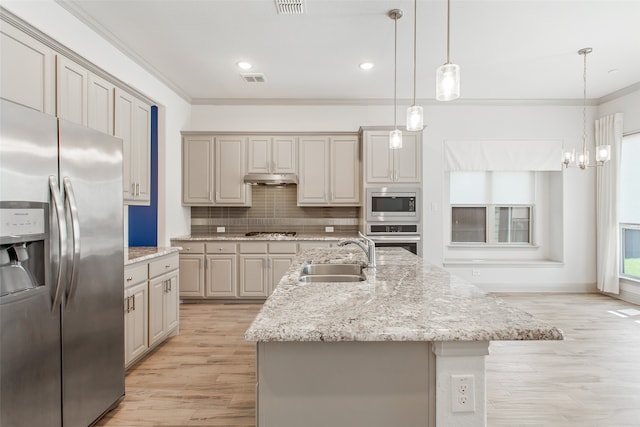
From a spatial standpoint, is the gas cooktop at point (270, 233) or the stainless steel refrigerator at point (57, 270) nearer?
the stainless steel refrigerator at point (57, 270)

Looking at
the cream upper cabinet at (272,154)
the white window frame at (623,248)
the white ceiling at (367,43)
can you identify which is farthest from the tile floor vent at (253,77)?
the white window frame at (623,248)

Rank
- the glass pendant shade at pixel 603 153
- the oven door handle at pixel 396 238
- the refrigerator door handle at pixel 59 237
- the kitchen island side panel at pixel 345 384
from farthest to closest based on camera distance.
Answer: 1. the oven door handle at pixel 396 238
2. the glass pendant shade at pixel 603 153
3. the refrigerator door handle at pixel 59 237
4. the kitchen island side panel at pixel 345 384

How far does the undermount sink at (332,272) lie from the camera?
2264 mm

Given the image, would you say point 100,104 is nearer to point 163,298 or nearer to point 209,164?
point 163,298

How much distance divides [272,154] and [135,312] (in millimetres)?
2758

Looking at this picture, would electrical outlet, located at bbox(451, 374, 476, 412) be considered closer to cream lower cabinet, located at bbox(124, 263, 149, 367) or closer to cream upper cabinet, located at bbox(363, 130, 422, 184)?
cream lower cabinet, located at bbox(124, 263, 149, 367)

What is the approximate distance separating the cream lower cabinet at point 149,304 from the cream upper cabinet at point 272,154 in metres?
1.83

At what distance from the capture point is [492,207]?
17.6 ft

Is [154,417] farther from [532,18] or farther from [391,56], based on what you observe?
[532,18]

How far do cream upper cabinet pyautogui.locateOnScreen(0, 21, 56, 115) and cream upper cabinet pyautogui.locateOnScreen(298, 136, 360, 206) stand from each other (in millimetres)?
2921

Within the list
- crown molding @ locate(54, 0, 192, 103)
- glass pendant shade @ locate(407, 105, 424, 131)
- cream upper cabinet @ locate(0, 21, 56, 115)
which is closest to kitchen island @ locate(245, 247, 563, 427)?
glass pendant shade @ locate(407, 105, 424, 131)

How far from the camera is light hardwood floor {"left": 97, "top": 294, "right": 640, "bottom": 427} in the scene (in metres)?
2.06

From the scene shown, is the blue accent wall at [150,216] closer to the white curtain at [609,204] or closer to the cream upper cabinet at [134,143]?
the cream upper cabinet at [134,143]

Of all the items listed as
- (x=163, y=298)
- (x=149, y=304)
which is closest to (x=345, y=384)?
(x=149, y=304)
